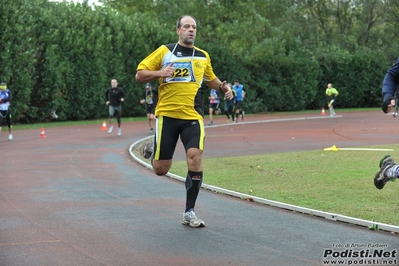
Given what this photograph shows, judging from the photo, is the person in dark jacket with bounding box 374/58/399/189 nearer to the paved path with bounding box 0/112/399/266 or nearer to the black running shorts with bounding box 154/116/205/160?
the paved path with bounding box 0/112/399/266

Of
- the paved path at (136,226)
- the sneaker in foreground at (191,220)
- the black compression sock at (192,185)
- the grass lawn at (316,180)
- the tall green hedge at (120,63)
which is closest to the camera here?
the paved path at (136,226)

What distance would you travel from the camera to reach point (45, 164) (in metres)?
16.4

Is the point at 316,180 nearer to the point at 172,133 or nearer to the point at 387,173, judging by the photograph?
the point at 387,173

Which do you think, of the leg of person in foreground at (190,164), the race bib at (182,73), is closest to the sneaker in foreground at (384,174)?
the leg of person in foreground at (190,164)

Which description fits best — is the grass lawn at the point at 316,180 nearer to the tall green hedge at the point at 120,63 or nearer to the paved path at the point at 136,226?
the paved path at the point at 136,226

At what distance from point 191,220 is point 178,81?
1.57 meters

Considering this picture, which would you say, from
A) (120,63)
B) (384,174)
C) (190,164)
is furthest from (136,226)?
(120,63)

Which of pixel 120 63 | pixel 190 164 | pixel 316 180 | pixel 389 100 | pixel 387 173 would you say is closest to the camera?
pixel 389 100

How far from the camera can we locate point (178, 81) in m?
8.38

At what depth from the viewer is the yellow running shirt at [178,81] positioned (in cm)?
836

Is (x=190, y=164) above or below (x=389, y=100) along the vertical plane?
below

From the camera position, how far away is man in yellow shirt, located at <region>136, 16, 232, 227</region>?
8.31 m

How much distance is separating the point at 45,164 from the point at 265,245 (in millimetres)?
9988

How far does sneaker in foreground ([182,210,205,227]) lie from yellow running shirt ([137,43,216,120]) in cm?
108
